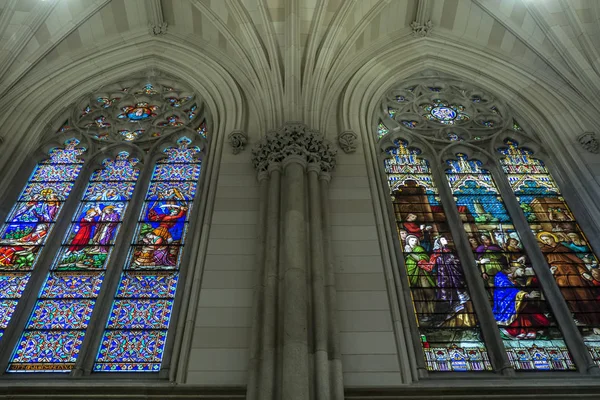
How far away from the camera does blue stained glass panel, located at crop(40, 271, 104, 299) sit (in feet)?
24.1

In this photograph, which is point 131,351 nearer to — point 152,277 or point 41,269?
point 152,277

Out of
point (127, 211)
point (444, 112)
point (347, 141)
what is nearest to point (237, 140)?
point (347, 141)

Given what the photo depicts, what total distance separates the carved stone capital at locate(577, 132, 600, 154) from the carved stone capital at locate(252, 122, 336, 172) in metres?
4.35

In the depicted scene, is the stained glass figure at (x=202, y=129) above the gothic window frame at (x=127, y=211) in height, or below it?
above

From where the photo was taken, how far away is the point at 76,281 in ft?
24.7

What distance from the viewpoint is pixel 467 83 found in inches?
474

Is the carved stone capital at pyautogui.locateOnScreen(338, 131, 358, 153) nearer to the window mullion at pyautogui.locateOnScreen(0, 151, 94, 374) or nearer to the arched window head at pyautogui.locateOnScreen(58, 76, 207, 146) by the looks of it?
the arched window head at pyautogui.locateOnScreen(58, 76, 207, 146)

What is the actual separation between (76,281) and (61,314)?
0.56 metres

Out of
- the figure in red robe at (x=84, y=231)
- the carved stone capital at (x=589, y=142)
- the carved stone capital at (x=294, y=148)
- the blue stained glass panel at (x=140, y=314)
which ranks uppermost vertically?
the carved stone capital at (x=589, y=142)

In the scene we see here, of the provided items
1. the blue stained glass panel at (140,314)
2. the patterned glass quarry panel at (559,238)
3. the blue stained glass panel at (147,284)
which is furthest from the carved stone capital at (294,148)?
the patterned glass quarry panel at (559,238)

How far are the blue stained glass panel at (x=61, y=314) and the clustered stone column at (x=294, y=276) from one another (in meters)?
2.30

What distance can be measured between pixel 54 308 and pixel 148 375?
1743mm

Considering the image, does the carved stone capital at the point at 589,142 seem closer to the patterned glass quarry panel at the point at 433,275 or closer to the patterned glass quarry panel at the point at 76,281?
the patterned glass quarry panel at the point at 433,275

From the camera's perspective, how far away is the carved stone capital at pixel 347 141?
9.35 meters
